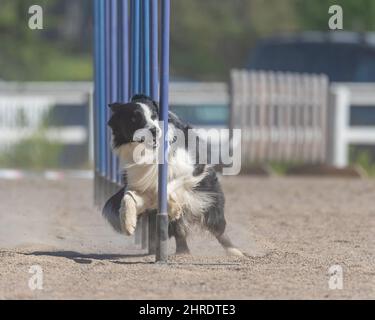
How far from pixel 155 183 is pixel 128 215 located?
0.28 metres

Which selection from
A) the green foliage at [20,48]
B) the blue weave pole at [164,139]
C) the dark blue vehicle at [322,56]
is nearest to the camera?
the blue weave pole at [164,139]

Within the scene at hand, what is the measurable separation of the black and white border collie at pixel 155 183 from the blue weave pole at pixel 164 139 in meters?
0.09

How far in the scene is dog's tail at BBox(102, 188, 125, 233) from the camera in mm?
6922

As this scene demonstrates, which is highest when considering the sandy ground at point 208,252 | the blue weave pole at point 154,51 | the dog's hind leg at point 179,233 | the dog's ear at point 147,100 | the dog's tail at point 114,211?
the blue weave pole at point 154,51

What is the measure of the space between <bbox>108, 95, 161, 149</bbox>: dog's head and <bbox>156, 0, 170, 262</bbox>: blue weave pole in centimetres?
9

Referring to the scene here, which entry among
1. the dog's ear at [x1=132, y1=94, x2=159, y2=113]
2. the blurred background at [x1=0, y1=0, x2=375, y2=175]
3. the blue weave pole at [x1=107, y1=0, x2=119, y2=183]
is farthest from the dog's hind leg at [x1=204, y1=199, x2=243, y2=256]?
the blurred background at [x1=0, y1=0, x2=375, y2=175]

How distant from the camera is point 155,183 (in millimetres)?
6777

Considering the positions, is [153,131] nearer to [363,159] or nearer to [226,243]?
[226,243]

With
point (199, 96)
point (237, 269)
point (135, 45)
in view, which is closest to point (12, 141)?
point (199, 96)

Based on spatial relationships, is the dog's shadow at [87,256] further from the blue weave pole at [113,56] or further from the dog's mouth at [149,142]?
the blue weave pole at [113,56]

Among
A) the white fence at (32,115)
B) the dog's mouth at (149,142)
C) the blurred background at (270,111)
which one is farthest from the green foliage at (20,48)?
the dog's mouth at (149,142)

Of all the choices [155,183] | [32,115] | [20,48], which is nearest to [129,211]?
[155,183]

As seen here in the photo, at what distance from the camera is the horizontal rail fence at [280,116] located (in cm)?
1446

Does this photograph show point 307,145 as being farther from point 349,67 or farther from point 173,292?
point 173,292
